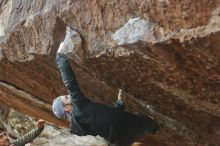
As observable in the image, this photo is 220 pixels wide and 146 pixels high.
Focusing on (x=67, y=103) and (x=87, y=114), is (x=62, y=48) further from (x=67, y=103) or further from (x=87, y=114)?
(x=87, y=114)

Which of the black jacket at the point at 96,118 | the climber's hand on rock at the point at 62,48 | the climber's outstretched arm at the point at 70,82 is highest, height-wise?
the climber's hand on rock at the point at 62,48

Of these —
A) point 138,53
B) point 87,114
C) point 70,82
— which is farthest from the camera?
point 87,114

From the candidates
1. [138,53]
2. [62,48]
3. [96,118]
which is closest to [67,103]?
[96,118]

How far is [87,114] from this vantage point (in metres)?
4.86

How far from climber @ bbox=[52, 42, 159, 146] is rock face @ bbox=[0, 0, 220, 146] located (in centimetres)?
28

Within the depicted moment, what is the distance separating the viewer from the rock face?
3.62 metres

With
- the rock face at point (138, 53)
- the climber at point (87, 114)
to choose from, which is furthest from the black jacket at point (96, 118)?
the rock face at point (138, 53)

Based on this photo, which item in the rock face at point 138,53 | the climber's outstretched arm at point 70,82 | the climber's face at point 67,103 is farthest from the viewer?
the climber's face at point 67,103

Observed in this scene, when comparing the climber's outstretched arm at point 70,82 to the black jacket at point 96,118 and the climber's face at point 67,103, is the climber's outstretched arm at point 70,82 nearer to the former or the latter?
the black jacket at point 96,118

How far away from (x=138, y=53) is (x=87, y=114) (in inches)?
43.6

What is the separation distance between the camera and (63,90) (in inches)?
267

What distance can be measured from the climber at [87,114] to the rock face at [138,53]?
0.28m

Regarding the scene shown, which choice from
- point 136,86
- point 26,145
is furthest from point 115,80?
Answer: point 26,145

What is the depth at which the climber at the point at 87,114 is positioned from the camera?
4.75 metres
